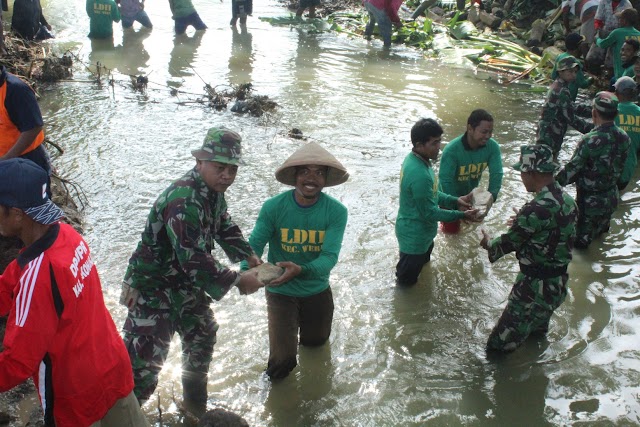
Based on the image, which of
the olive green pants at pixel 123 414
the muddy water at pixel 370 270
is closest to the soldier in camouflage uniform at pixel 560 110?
the muddy water at pixel 370 270

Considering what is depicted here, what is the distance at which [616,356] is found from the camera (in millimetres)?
4738

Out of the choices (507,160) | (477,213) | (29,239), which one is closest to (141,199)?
(477,213)

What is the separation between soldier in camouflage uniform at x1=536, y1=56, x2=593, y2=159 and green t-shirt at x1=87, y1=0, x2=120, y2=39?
1122 cm

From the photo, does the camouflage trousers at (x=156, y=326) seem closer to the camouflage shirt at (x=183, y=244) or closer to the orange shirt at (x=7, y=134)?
the camouflage shirt at (x=183, y=244)

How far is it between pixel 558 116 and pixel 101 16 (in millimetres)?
11486

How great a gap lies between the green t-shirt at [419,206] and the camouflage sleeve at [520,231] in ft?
2.42

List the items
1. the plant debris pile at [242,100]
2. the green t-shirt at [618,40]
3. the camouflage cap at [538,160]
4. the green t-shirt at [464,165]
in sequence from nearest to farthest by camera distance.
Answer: the camouflage cap at [538,160] → the green t-shirt at [464,165] → the green t-shirt at [618,40] → the plant debris pile at [242,100]

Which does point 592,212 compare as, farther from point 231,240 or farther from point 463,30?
point 463,30

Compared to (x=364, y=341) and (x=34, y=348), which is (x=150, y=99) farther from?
(x=34, y=348)

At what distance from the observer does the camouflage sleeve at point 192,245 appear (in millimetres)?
A: 3248

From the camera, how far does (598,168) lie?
20.1 ft

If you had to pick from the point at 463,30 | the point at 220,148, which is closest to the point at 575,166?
the point at 220,148

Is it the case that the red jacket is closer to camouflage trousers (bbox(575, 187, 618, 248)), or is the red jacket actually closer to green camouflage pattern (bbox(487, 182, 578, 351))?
green camouflage pattern (bbox(487, 182, 578, 351))

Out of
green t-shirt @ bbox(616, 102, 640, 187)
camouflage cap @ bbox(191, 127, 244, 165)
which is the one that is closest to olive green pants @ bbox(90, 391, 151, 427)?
camouflage cap @ bbox(191, 127, 244, 165)
